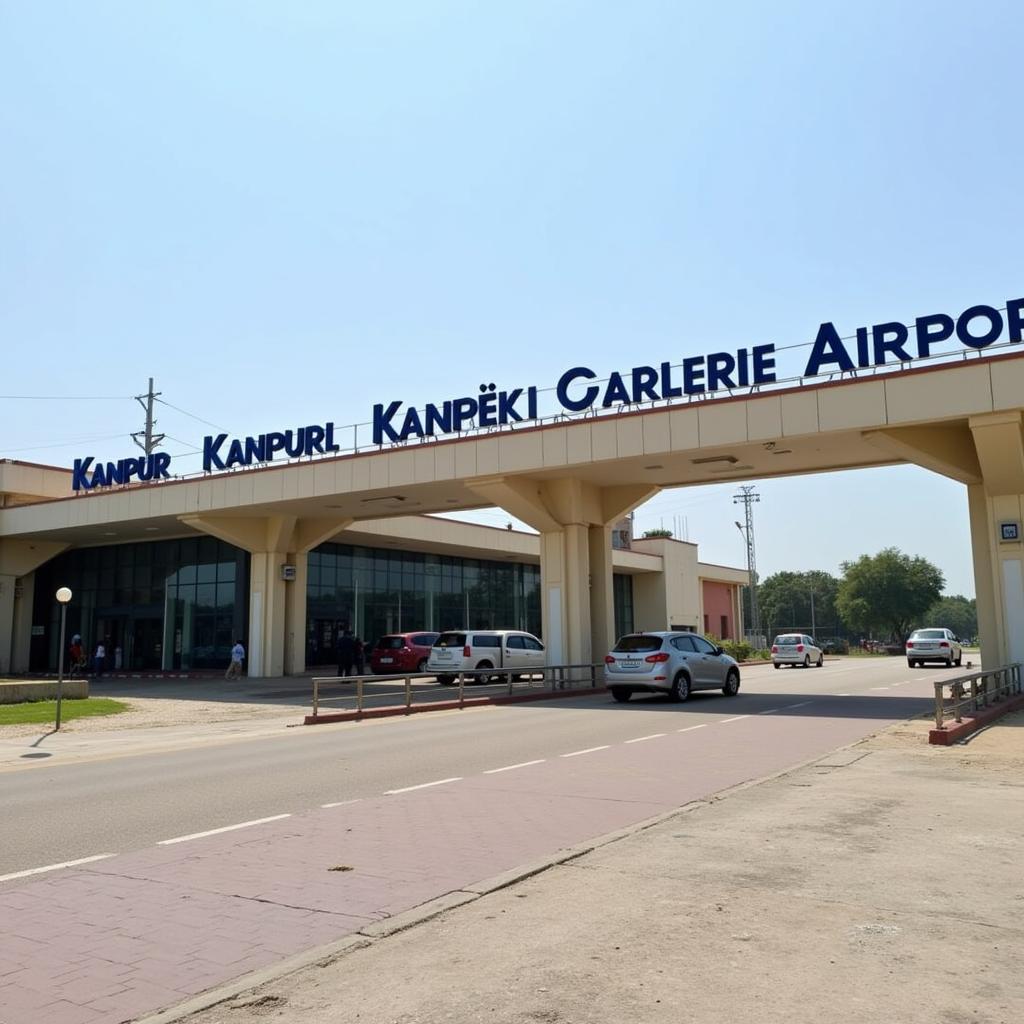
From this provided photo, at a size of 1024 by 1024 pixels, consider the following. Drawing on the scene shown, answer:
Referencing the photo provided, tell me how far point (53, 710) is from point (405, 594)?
23.9 m

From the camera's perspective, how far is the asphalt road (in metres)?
8.91

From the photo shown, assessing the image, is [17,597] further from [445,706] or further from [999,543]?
[999,543]

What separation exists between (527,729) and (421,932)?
1205 centimetres

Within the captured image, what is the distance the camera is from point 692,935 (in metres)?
5.33

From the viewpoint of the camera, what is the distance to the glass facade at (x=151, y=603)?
3991 centimetres

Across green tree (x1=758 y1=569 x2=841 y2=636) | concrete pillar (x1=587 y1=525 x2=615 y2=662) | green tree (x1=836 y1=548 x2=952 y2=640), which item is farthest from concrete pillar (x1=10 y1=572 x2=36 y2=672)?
green tree (x1=758 y1=569 x2=841 y2=636)

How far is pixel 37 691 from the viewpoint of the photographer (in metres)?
25.3

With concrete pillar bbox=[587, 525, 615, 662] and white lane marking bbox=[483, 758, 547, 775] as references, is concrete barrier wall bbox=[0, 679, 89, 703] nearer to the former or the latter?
concrete pillar bbox=[587, 525, 615, 662]

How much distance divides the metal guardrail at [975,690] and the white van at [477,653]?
13.1 meters

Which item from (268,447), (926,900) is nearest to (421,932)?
(926,900)

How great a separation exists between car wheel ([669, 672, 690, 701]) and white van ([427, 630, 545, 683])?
6956 mm

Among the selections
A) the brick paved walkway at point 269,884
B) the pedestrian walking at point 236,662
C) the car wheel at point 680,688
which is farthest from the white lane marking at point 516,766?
the pedestrian walking at point 236,662

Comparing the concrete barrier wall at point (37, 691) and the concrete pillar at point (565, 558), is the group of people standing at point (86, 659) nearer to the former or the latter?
the concrete barrier wall at point (37, 691)

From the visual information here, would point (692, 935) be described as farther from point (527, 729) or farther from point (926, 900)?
point (527, 729)
